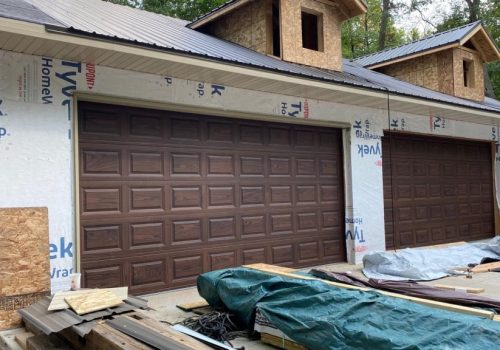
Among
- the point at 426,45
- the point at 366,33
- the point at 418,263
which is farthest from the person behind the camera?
the point at 366,33

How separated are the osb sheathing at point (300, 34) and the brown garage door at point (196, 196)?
69.7 inches

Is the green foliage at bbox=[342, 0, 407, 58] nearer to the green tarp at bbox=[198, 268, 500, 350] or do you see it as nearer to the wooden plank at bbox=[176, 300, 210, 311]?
the wooden plank at bbox=[176, 300, 210, 311]

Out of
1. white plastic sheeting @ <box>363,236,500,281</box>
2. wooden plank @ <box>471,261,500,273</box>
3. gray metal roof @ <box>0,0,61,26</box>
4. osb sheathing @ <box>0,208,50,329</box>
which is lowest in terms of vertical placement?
wooden plank @ <box>471,261,500,273</box>

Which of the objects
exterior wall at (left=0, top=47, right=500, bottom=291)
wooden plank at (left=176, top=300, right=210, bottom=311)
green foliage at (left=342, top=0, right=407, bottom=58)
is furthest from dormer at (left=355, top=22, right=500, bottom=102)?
green foliage at (left=342, top=0, right=407, bottom=58)

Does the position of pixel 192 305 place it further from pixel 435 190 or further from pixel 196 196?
pixel 435 190

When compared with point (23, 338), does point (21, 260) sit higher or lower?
higher

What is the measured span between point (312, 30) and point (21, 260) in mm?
8460

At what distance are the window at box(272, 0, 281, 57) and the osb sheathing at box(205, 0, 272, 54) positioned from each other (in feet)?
0.68

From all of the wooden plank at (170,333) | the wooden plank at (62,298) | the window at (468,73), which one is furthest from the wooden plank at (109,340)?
the window at (468,73)

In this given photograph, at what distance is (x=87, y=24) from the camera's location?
6.09 metres

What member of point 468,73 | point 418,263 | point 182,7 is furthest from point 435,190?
point 182,7

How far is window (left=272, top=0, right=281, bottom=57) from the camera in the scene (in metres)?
9.54

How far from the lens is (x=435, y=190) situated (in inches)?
433

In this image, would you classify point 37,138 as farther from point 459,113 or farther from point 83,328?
point 459,113
